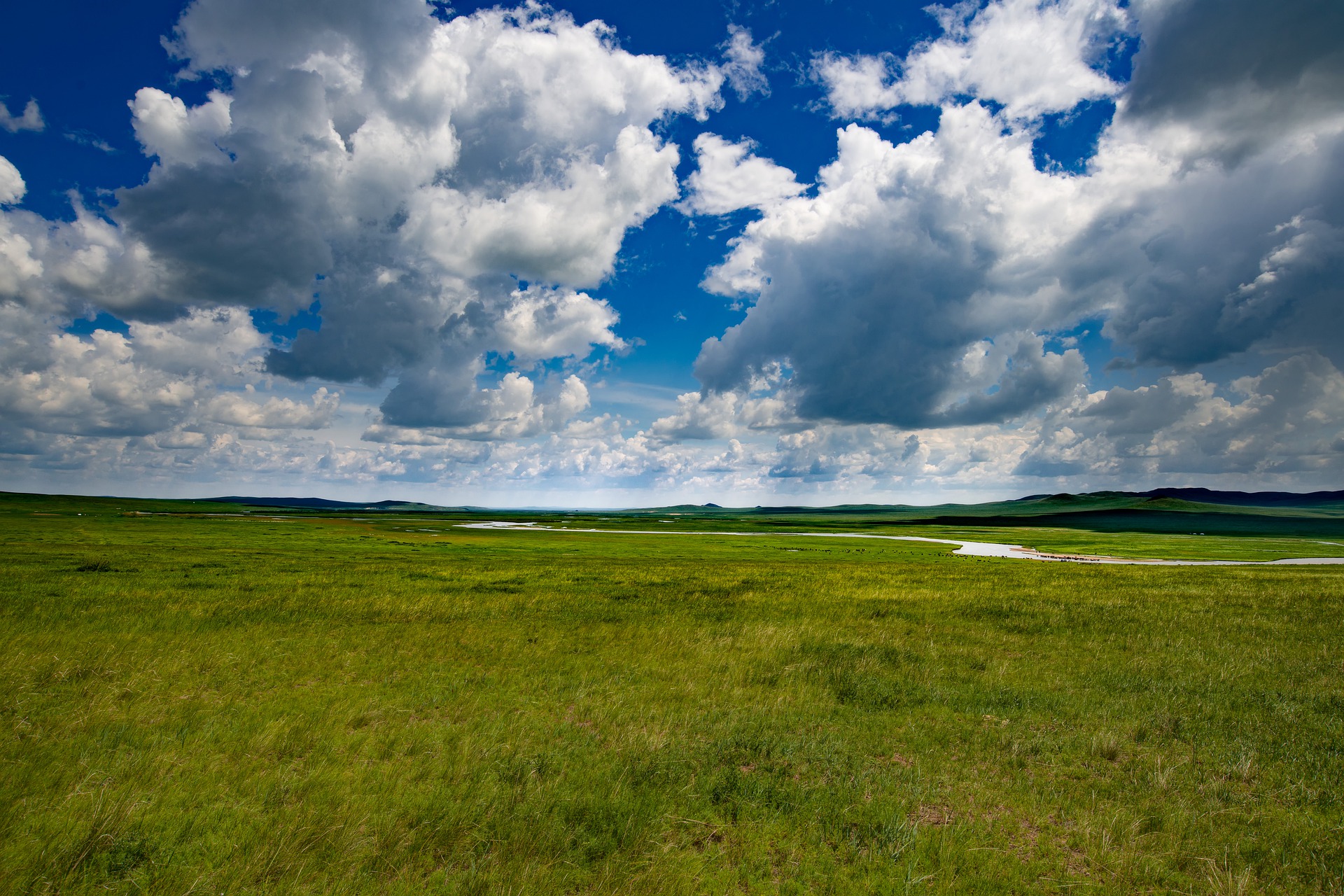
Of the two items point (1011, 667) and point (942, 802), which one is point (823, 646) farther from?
point (942, 802)

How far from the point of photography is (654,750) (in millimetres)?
11109

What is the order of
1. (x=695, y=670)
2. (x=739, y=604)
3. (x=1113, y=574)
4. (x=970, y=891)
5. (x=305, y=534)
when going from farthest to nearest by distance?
(x=305, y=534), (x=1113, y=574), (x=739, y=604), (x=695, y=670), (x=970, y=891)

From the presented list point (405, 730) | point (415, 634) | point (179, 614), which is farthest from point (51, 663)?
point (405, 730)

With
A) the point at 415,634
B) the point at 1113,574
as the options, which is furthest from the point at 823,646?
the point at 1113,574

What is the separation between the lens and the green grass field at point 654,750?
7.66 m

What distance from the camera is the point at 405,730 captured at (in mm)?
11633

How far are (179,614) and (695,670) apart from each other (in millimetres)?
19670

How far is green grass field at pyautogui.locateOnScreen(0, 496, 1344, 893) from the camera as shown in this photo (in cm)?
766

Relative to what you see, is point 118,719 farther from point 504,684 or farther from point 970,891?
point 970,891

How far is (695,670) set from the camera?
1656 cm

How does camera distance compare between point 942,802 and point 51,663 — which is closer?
point 942,802

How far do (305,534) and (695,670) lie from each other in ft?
290

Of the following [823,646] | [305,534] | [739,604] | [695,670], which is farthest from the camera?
[305,534]

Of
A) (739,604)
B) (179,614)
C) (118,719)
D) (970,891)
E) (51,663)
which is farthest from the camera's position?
(739,604)
